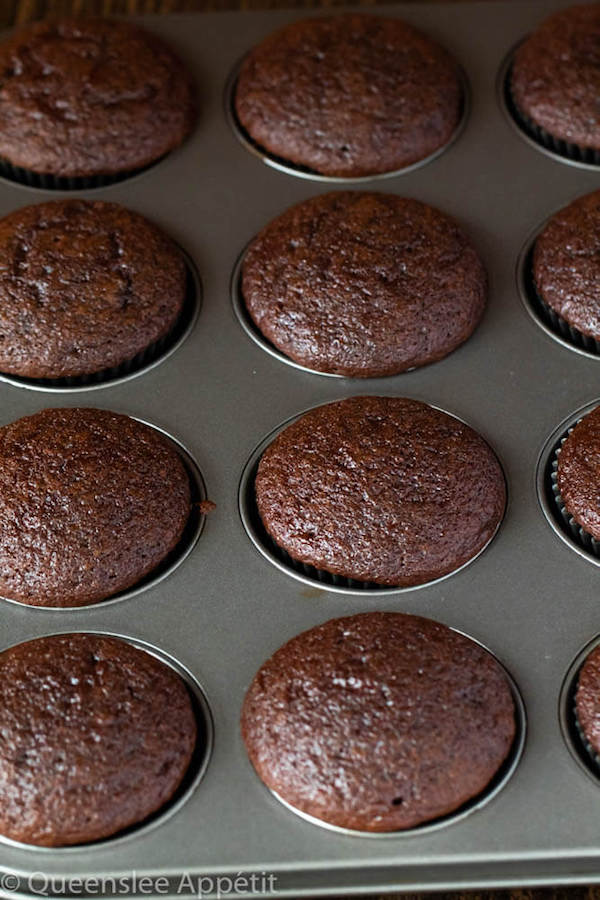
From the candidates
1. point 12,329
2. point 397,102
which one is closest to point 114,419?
point 12,329

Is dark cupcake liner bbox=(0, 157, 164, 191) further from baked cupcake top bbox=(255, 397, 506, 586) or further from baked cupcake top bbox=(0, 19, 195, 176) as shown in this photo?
baked cupcake top bbox=(255, 397, 506, 586)

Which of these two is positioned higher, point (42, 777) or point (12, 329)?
point (12, 329)

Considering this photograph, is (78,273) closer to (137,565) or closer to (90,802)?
(137,565)

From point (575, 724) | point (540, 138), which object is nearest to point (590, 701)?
point (575, 724)

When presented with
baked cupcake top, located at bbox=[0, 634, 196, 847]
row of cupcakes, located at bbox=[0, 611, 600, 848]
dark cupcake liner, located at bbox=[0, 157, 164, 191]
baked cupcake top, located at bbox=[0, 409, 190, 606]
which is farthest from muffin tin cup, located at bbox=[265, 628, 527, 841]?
dark cupcake liner, located at bbox=[0, 157, 164, 191]

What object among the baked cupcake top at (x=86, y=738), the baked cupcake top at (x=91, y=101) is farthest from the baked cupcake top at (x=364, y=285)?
the baked cupcake top at (x=86, y=738)

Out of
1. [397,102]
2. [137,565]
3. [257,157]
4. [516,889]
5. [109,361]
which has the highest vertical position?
[397,102]

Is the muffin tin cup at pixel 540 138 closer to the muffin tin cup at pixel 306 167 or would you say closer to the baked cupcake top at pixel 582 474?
the muffin tin cup at pixel 306 167
